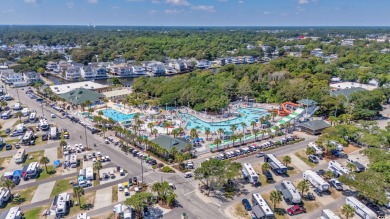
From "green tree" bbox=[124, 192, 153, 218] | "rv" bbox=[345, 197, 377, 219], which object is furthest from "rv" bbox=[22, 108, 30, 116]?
"rv" bbox=[345, 197, 377, 219]

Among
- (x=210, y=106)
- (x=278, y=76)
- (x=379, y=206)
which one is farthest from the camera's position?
(x=278, y=76)

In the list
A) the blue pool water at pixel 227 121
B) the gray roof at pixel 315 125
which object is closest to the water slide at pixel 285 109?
the blue pool water at pixel 227 121

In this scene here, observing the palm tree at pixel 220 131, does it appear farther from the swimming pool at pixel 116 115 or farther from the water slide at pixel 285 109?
the swimming pool at pixel 116 115

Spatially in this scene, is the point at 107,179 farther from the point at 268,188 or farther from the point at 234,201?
the point at 268,188

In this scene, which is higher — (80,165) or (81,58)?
(81,58)

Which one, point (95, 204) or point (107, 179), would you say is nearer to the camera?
point (95, 204)

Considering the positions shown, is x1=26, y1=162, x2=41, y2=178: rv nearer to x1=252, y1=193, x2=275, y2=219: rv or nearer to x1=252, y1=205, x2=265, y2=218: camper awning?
x1=252, y1=193, x2=275, y2=219: rv


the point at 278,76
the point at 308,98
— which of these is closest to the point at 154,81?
the point at 278,76
